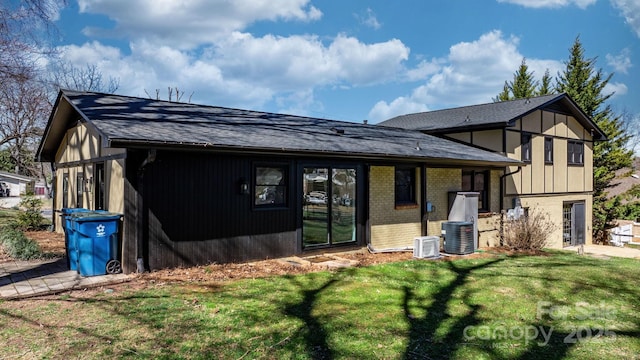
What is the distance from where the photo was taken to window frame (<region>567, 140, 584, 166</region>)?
18266 mm

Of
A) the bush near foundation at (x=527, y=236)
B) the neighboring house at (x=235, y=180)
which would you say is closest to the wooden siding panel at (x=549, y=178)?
the bush near foundation at (x=527, y=236)

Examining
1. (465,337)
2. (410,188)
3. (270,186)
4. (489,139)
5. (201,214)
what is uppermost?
(489,139)

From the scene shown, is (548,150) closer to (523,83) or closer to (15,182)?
(523,83)

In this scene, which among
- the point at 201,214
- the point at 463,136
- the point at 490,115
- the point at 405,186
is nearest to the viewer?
the point at 201,214

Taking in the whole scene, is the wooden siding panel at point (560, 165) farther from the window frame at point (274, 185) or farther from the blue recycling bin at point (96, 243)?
the blue recycling bin at point (96, 243)

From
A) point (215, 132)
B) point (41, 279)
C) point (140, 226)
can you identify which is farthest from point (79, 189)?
point (215, 132)

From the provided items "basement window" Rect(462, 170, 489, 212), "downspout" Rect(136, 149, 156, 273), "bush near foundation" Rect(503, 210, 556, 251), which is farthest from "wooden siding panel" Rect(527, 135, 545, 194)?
"downspout" Rect(136, 149, 156, 273)

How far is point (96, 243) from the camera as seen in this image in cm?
681

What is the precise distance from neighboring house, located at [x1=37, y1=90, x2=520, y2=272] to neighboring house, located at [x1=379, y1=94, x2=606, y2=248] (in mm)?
1273

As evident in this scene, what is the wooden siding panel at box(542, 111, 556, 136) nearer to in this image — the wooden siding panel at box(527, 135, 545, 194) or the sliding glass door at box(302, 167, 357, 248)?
the wooden siding panel at box(527, 135, 545, 194)

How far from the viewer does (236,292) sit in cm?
601

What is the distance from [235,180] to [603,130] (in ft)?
78.7

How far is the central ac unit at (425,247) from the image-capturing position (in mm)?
9750

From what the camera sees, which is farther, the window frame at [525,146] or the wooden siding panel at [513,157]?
the window frame at [525,146]
